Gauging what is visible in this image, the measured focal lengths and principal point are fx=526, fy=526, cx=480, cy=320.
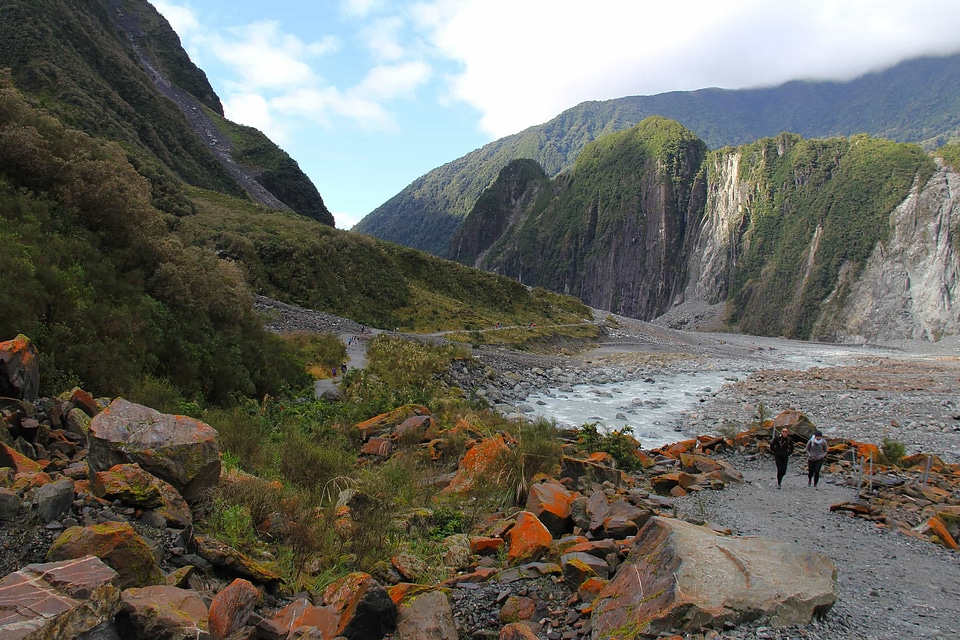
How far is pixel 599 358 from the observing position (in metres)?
43.2

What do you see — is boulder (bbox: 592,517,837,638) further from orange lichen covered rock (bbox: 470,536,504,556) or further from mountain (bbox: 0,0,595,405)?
mountain (bbox: 0,0,595,405)

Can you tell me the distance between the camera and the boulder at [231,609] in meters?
3.21

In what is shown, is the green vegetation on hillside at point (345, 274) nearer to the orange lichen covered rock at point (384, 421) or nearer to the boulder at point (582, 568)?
the orange lichen covered rock at point (384, 421)

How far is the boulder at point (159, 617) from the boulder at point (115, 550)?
23 cm

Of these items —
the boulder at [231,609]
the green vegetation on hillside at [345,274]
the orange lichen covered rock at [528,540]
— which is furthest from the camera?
the green vegetation on hillside at [345,274]

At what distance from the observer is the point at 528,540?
210 inches

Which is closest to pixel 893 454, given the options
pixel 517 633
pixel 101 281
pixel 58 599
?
pixel 517 633

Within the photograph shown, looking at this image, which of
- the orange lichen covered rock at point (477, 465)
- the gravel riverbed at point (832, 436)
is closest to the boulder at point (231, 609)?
the gravel riverbed at point (832, 436)

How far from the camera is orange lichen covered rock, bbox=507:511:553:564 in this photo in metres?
5.18

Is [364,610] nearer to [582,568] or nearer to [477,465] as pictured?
[582,568]

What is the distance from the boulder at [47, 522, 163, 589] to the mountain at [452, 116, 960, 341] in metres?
109

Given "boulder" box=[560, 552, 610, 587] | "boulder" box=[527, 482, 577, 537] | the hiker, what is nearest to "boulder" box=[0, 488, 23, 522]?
"boulder" box=[560, 552, 610, 587]

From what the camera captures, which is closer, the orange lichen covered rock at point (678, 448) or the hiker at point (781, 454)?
the hiker at point (781, 454)

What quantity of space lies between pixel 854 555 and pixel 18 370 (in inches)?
390
